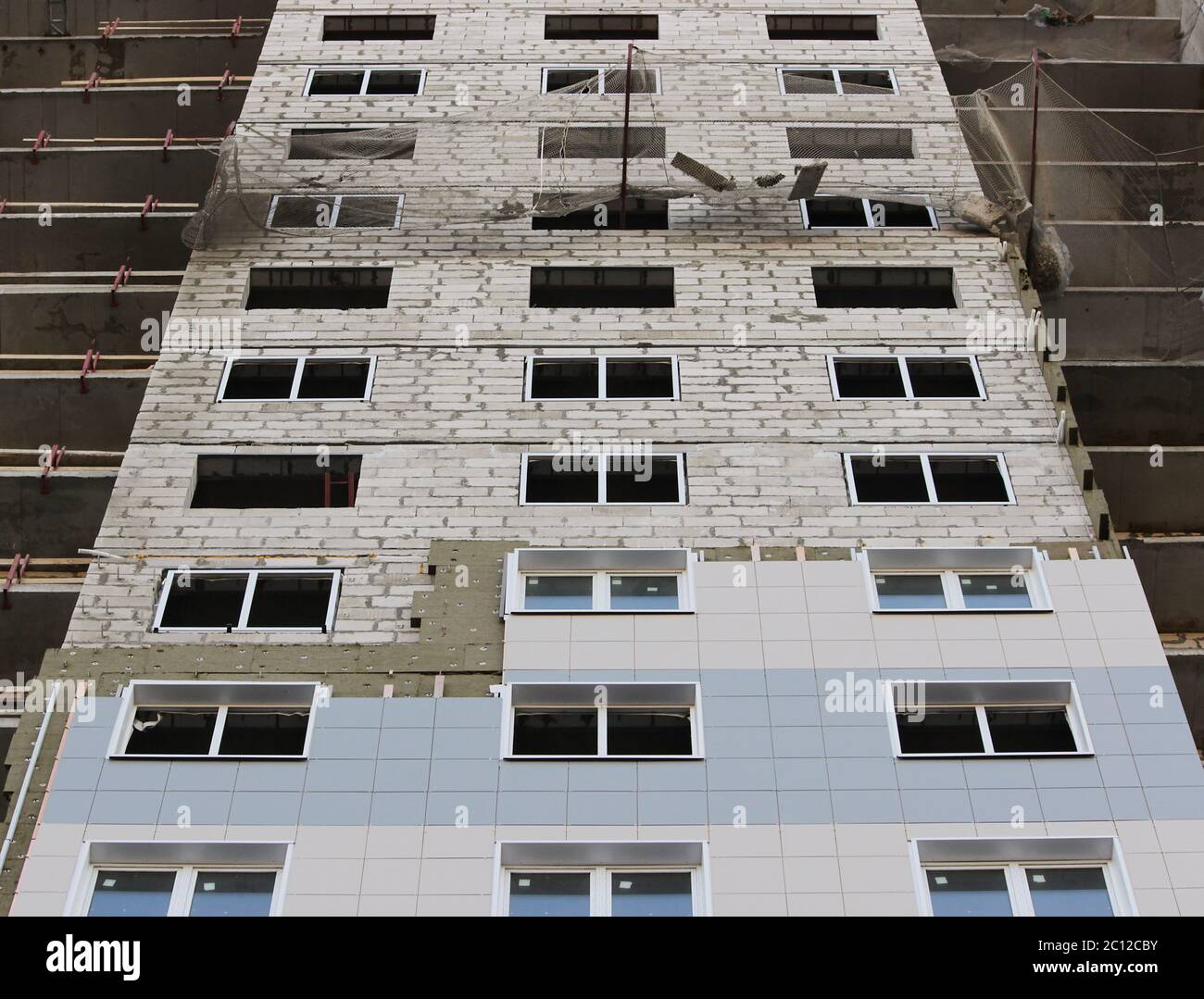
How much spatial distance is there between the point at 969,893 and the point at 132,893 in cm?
897

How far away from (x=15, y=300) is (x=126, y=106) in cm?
849

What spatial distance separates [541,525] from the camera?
24.5m

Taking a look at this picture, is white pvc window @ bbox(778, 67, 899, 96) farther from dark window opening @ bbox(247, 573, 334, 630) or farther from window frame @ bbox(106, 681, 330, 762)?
window frame @ bbox(106, 681, 330, 762)

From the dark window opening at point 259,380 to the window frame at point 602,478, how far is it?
409 cm

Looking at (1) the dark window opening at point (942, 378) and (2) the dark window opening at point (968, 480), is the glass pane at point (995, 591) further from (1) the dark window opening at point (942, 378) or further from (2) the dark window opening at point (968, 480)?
(1) the dark window opening at point (942, 378)

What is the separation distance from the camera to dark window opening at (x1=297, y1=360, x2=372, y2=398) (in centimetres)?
2716

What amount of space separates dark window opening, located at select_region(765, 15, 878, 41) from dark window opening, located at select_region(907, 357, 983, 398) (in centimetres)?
1205

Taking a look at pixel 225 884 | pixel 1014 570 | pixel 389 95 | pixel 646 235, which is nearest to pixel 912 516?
pixel 1014 570

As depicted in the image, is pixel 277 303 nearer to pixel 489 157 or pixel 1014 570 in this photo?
pixel 489 157

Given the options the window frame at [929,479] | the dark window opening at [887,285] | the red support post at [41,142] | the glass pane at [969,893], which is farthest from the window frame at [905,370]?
the red support post at [41,142]

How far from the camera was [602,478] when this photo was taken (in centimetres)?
2528

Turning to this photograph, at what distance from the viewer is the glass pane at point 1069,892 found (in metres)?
19.4

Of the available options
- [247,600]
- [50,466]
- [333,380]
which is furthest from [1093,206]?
[50,466]

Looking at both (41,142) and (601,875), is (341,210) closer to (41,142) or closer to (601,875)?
(41,142)
